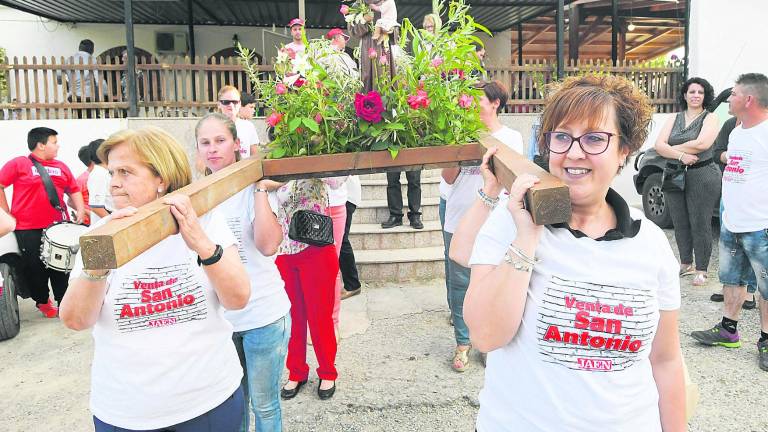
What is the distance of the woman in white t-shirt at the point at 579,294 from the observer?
1423 millimetres

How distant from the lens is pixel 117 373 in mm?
1821

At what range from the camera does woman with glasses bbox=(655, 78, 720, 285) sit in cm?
571

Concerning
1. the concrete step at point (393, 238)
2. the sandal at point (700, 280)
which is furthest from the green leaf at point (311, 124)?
the sandal at point (700, 280)

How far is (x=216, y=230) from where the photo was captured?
6.43 feet

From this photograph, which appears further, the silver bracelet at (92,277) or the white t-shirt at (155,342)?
the white t-shirt at (155,342)

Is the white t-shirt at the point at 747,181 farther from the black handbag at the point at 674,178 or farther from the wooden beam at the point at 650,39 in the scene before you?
the wooden beam at the point at 650,39

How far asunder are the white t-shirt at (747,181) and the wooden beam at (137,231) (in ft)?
12.7

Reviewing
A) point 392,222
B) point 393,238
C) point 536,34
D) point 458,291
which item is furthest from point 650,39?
point 458,291

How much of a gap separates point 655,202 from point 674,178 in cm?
201

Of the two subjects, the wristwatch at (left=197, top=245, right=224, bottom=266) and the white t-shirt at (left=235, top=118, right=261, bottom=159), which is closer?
the wristwatch at (left=197, top=245, right=224, bottom=266)

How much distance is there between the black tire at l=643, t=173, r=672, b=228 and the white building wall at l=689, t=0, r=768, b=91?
334 centimetres

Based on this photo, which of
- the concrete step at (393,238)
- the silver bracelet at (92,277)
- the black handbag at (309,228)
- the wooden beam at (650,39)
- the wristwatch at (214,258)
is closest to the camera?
the silver bracelet at (92,277)

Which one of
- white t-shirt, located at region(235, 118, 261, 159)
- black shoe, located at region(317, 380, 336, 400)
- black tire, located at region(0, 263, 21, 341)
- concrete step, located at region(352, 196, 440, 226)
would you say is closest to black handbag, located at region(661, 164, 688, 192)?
concrete step, located at region(352, 196, 440, 226)

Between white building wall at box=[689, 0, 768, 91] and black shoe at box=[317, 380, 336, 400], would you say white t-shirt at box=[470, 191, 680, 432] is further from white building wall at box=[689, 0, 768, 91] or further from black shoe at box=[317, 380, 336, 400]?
white building wall at box=[689, 0, 768, 91]
